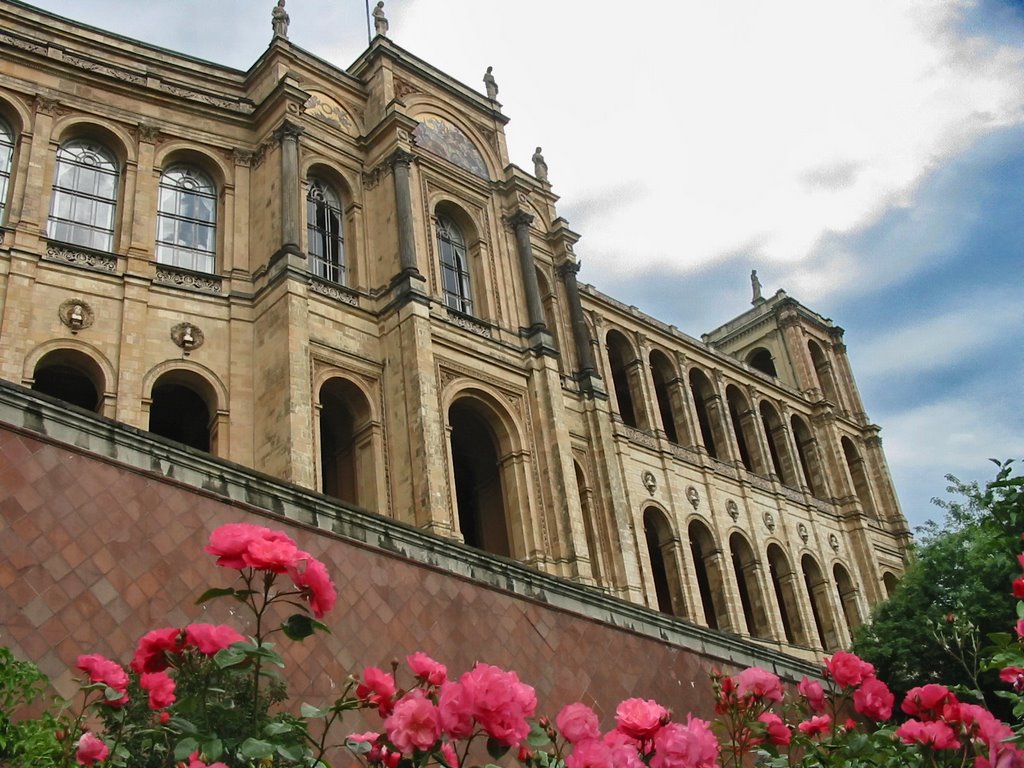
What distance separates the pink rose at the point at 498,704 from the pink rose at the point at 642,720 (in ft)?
1.65

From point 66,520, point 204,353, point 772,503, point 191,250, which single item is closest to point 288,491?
point 66,520

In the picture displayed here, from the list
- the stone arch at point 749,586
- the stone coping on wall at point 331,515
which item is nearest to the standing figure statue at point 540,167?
the stone arch at point 749,586

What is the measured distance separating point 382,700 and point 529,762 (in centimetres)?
59

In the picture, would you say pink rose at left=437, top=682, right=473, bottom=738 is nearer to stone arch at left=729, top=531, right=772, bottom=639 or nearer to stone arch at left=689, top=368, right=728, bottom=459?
stone arch at left=729, top=531, right=772, bottom=639

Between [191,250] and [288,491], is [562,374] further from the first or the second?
[288,491]

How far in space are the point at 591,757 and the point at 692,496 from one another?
27200mm

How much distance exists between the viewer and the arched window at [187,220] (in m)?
19.6

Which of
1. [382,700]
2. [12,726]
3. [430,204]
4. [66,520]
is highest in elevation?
[430,204]

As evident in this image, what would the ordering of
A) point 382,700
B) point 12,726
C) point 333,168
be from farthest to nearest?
point 333,168 → point 12,726 → point 382,700

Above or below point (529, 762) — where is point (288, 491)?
above

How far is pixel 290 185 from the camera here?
19938 mm

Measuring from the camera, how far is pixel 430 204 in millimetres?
22766

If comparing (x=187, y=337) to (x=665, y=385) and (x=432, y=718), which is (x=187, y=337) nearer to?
(x=432, y=718)

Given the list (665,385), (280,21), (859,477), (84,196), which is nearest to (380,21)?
(280,21)
